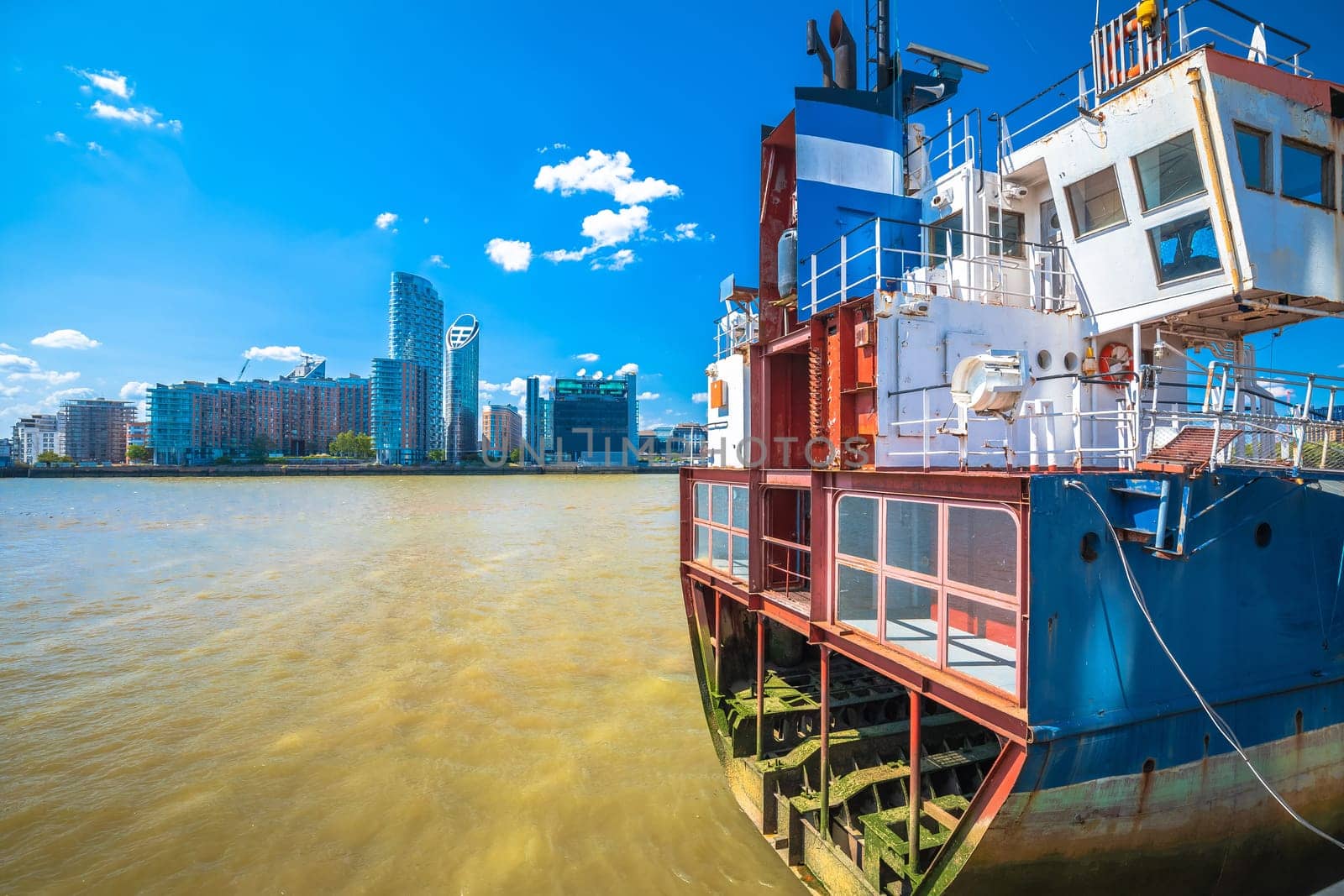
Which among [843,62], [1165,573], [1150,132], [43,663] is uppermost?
[843,62]

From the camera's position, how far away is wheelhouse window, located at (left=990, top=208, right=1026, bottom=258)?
11.2 metres

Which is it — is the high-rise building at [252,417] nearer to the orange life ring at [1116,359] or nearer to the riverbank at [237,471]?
the riverbank at [237,471]

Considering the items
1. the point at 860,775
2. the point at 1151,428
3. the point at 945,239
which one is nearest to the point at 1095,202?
the point at 945,239

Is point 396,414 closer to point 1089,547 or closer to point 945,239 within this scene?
point 945,239

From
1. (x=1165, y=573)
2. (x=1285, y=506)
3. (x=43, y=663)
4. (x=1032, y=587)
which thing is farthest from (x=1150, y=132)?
(x=43, y=663)

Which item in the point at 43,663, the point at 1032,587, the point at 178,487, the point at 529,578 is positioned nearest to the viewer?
the point at 1032,587

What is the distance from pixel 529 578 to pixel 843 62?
2088cm

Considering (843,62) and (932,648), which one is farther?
(843,62)

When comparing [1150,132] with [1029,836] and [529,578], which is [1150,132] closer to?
[1029,836]

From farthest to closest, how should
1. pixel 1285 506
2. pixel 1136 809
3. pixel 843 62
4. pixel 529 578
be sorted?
pixel 529 578 < pixel 843 62 < pixel 1285 506 < pixel 1136 809

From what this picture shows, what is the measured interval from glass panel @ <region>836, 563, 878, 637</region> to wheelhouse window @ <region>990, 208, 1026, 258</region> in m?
6.53

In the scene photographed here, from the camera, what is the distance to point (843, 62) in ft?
44.3

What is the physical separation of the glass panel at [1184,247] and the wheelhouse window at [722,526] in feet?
21.8

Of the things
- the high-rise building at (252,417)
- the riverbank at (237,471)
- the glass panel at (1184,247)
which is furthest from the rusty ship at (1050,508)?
the high-rise building at (252,417)
